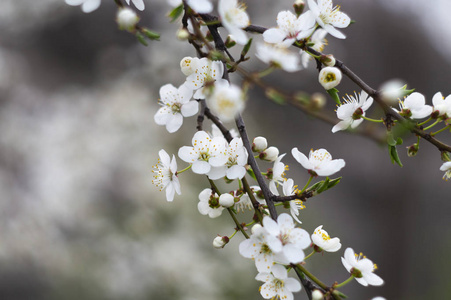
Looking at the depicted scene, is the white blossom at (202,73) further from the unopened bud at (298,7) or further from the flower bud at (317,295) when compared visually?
the flower bud at (317,295)

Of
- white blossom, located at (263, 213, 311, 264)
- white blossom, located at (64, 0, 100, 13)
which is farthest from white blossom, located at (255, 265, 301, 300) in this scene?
white blossom, located at (64, 0, 100, 13)

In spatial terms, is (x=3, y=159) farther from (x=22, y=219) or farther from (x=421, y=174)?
(x=421, y=174)

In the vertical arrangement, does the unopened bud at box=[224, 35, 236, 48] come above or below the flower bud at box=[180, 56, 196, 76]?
below

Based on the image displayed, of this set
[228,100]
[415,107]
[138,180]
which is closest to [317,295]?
[228,100]

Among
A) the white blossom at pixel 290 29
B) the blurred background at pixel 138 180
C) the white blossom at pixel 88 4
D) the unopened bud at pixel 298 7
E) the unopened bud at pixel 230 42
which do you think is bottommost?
the white blossom at pixel 290 29

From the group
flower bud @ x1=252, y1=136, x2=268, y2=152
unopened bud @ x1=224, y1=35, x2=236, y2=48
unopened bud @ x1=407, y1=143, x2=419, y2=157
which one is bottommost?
unopened bud @ x1=407, y1=143, x2=419, y2=157

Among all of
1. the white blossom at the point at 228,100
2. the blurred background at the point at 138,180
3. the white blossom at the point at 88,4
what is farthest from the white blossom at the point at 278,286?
the blurred background at the point at 138,180

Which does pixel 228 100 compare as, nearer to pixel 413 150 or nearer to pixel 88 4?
pixel 88 4

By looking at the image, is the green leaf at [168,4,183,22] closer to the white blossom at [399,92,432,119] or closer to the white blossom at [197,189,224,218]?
the white blossom at [197,189,224,218]
